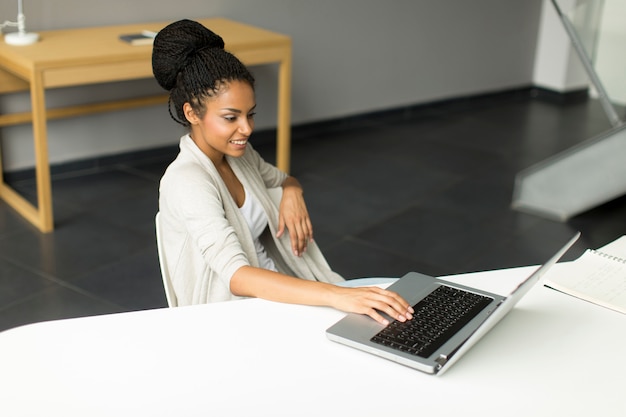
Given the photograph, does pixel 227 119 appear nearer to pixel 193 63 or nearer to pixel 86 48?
pixel 193 63

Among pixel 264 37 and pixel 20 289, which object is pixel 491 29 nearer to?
pixel 264 37

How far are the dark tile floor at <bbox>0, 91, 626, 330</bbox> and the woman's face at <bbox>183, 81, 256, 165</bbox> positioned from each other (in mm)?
1257

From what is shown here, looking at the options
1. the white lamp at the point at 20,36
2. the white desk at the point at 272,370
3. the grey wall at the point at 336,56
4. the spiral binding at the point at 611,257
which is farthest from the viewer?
the grey wall at the point at 336,56

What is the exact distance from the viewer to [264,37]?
4.13m

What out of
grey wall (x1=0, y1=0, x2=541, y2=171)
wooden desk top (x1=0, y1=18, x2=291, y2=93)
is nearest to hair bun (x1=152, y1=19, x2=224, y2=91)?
wooden desk top (x1=0, y1=18, x2=291, y2=93)

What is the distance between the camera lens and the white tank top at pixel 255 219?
201cm

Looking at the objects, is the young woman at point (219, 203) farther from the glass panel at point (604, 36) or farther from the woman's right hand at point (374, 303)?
the glass panel at point (604, 36)

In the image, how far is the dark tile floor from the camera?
3191mm

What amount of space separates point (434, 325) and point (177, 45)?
874mm

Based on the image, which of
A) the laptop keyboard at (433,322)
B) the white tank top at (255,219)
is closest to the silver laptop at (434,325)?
the laptop keyboard at (433,322)

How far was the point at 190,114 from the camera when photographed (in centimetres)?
194

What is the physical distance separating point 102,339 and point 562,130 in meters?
4.77

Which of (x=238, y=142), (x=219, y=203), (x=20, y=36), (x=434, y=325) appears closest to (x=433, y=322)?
(x=434, y=325)

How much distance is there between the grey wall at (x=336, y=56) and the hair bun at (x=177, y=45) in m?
2.34
